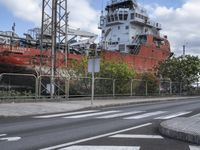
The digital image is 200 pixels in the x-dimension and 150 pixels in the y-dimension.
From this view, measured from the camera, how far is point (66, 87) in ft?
92.2

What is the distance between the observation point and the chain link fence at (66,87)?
24078 mm

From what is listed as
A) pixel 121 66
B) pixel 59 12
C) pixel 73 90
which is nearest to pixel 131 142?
pixel 73 90

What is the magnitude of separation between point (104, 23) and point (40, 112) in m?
45.6

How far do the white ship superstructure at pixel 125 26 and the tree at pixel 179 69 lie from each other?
363 inches

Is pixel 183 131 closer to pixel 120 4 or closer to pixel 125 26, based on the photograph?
pixel 125 26

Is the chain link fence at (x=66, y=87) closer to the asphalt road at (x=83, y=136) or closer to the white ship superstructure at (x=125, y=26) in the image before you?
the asphalt road at (x=83, y=136)

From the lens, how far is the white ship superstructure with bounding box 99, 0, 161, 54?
60250 millimetres

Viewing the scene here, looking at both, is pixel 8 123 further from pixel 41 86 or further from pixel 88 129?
pixel 41 86

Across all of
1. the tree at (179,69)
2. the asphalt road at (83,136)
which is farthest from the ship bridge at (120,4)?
the asphalt road at (83,136)

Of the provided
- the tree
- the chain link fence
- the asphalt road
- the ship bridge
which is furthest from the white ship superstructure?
the asphalt road

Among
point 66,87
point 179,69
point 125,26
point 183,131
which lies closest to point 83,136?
point 183,131

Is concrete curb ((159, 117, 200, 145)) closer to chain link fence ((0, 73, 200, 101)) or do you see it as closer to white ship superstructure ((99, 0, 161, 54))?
chain link fence ((0, 73, 200, 101))

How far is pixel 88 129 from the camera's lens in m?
13.4

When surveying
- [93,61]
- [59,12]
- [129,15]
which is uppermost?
[129,15]
